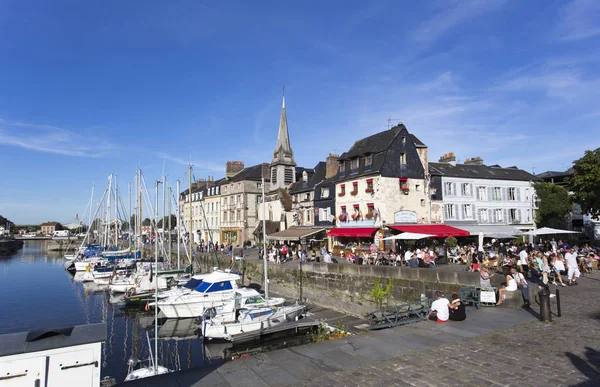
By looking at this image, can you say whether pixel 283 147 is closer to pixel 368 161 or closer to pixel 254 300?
pixel 368 161

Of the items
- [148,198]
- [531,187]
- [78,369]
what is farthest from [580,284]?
[148,198]

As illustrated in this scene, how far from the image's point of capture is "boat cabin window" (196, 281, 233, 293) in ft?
67.1

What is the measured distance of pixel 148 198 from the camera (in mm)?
38969

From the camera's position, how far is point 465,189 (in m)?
33.6

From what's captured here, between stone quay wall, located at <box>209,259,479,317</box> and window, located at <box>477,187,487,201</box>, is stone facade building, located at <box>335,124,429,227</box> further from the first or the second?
window, located at <box>477,187,487,201</box>

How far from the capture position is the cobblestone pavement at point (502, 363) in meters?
6.06

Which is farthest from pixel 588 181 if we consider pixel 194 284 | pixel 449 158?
pixel 194 284

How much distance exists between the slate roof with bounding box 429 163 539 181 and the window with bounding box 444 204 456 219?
276 cm

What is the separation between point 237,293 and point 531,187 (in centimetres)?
3238

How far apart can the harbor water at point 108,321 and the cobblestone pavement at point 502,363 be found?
9056 millimetres

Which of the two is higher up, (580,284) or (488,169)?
(488,169)

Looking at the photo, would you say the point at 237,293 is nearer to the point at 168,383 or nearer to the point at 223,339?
the point at 223,339

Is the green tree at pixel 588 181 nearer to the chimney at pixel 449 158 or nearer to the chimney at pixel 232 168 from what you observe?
the chimney at pixel 449 158

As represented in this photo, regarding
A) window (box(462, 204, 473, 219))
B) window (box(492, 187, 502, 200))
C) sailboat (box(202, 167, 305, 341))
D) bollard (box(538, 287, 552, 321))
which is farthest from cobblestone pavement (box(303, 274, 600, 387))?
window (box(492, 187, 502, 200))
